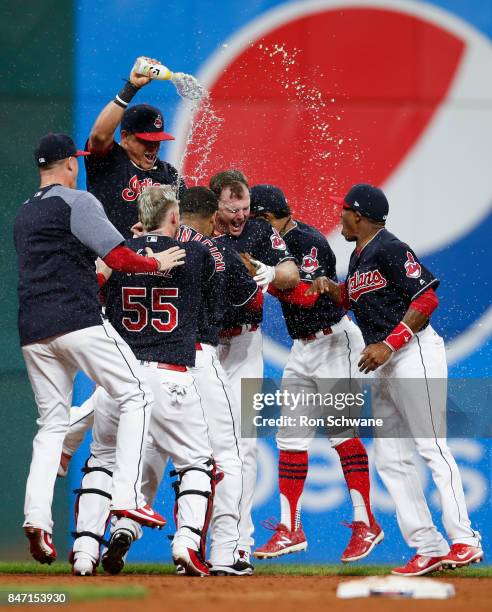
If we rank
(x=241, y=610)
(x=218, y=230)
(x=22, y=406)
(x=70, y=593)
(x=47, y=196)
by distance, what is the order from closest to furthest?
(x=241, y=610) → (x=70, y=593) → (x=47, y=196) → (x=218, y=230) → (x=22, y=406)

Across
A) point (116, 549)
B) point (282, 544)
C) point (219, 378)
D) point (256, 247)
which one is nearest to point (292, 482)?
point (282, 544)

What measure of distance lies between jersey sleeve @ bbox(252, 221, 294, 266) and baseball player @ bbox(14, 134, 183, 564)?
39.7 inches

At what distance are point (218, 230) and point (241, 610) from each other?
259cm

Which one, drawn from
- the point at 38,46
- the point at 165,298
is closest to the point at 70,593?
the point at 165,298

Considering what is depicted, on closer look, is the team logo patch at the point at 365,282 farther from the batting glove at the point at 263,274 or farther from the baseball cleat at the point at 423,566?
the baseball cleat at the point at 423,566

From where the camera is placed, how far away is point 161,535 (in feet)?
21.6

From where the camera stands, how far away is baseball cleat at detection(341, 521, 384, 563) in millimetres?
5789

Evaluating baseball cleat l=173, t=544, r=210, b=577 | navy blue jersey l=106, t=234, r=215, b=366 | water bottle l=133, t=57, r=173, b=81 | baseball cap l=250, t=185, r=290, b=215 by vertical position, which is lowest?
baseball cleat l=173, t=544, r=210, b=577

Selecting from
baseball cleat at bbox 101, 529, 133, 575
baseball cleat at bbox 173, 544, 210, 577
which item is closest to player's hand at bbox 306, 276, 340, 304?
baseball cleat at bbox 173, 544, 210, 577

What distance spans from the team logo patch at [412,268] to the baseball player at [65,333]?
115cm

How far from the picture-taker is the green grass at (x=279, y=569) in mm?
5832

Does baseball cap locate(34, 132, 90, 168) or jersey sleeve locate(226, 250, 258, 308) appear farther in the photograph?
jersey sleeve locate(226, 250, 258, 308)

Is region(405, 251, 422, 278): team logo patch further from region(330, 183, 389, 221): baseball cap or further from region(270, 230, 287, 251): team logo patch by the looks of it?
region(270, 230, 287, 251): team logo patch

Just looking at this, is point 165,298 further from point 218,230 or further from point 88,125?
point 88,125
